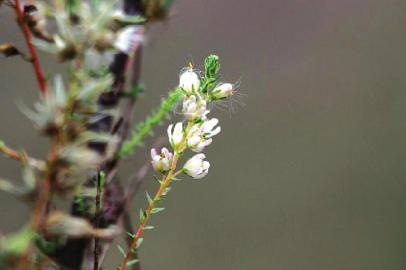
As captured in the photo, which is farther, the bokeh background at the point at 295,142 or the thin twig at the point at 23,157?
the bokeh background at the point at 295,142

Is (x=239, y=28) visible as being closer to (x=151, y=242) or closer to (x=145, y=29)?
(x=151, y=242)

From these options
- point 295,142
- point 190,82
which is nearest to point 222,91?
point 190,82

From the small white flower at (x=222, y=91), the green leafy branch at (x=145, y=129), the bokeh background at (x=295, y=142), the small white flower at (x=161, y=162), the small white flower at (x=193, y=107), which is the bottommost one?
the small white flower at (x=161, y=162)

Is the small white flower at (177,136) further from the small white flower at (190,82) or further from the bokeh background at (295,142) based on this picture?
the bokeh background at (295,142)

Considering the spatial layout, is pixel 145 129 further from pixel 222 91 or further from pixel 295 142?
pixel 295 142

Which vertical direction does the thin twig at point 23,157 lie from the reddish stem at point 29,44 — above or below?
below

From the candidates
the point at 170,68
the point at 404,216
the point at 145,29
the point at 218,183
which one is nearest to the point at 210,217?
the point at 218,183

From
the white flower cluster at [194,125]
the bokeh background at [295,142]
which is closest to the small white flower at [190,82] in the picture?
the white flower cluster at [194,125]
